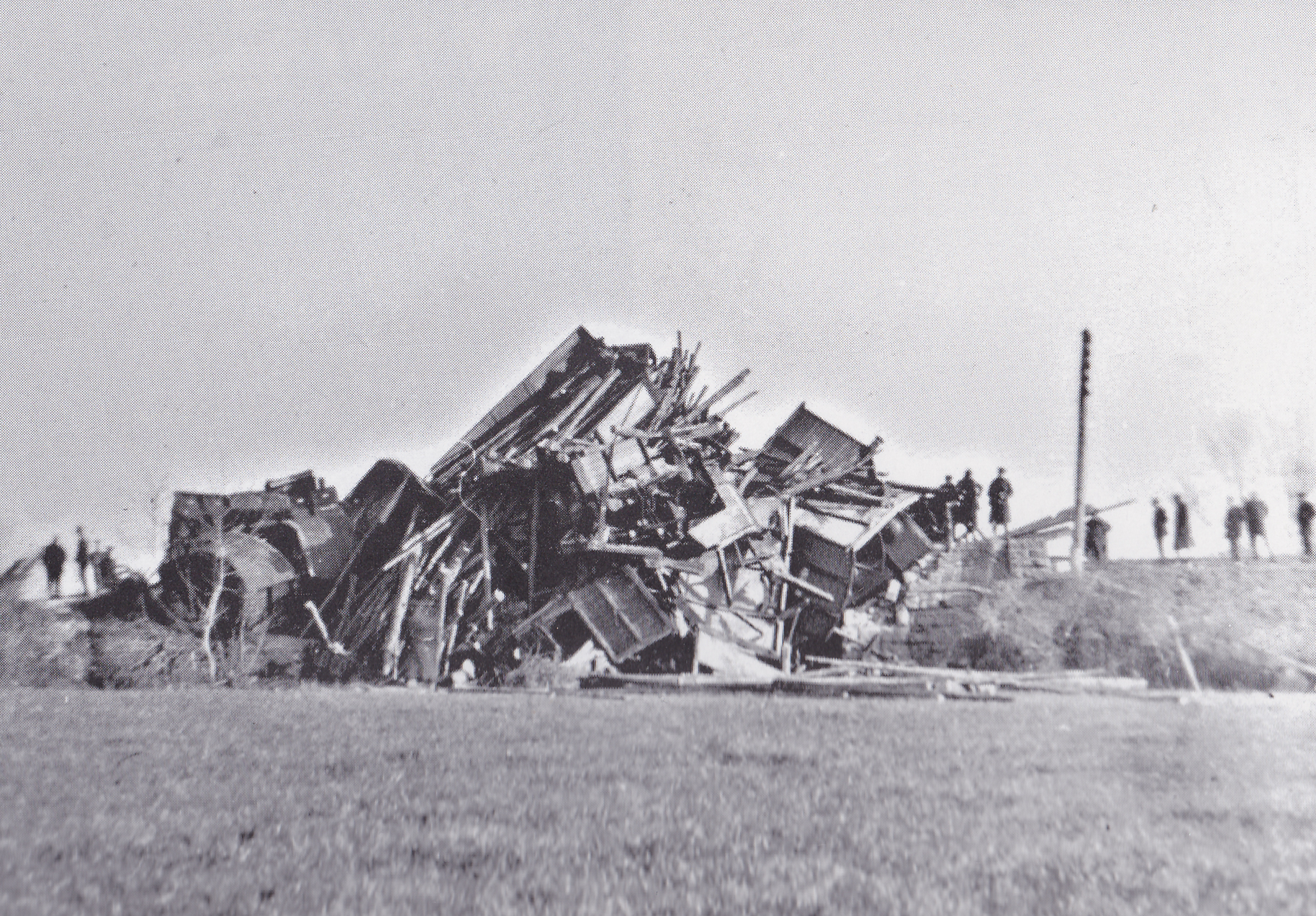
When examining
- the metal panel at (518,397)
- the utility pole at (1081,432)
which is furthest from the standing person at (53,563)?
the utility pole at (1081,432)

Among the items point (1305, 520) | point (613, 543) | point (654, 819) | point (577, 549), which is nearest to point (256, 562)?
point (577, 549)

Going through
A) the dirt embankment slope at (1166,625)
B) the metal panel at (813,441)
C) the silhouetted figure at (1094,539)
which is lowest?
the dirt embankment slope at (1166,625)

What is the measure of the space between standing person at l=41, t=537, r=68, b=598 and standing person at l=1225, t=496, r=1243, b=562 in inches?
1385

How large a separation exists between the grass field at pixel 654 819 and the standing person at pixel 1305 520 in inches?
919

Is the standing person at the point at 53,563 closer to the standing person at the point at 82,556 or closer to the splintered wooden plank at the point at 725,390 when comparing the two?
the standing person at the point at 82,556

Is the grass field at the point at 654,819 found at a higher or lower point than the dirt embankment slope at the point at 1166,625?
lower

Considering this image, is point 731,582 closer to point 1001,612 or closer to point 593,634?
point 593,634

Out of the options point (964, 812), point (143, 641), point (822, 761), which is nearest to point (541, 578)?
point (143, 641)

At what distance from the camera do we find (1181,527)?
35.6 metres

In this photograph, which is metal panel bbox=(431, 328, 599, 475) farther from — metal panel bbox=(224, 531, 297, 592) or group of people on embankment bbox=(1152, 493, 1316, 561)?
group of people on embankment bbox=(1152, 493, 1316, 561)

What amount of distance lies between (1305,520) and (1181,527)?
12.0 feet

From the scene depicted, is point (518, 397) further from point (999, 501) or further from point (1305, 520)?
point (1305, 520)

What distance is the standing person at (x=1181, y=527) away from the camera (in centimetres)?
3528

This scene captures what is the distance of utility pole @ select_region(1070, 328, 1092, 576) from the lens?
3400cm
